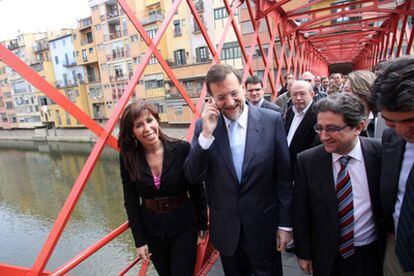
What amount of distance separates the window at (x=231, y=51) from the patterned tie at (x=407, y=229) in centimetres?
1649

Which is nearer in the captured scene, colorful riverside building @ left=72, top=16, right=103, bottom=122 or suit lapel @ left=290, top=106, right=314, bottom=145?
suit lapel @ left=290, top=106, right=314, bottom=145

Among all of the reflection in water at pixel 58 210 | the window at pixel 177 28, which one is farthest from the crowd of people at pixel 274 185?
the window at pixel 177 28

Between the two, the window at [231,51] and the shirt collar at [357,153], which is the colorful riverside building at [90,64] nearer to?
the window at [231,51]

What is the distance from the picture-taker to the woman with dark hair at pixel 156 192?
1.53 meters

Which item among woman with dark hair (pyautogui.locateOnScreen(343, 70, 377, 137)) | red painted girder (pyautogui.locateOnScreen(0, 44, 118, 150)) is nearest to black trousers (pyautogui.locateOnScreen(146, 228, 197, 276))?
red painted girder (pyautogui.locateOnScreen(0, 44, 118, 150))

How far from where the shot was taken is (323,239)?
4.32 ft

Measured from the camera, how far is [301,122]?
2170 mm

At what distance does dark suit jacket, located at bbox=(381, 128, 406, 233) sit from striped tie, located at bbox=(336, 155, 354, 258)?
0.13 m

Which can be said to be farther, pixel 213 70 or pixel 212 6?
pixel 212 6

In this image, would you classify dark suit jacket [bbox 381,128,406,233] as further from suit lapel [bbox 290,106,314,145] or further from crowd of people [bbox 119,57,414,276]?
suit lapel [bbox 290,106,314,145]

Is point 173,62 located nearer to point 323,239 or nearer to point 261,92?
point 261,92

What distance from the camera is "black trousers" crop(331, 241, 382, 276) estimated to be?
130cm

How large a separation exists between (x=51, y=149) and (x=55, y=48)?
33.4ft

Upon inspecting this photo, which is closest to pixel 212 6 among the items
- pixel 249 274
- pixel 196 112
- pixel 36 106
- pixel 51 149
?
pixel 196 112
